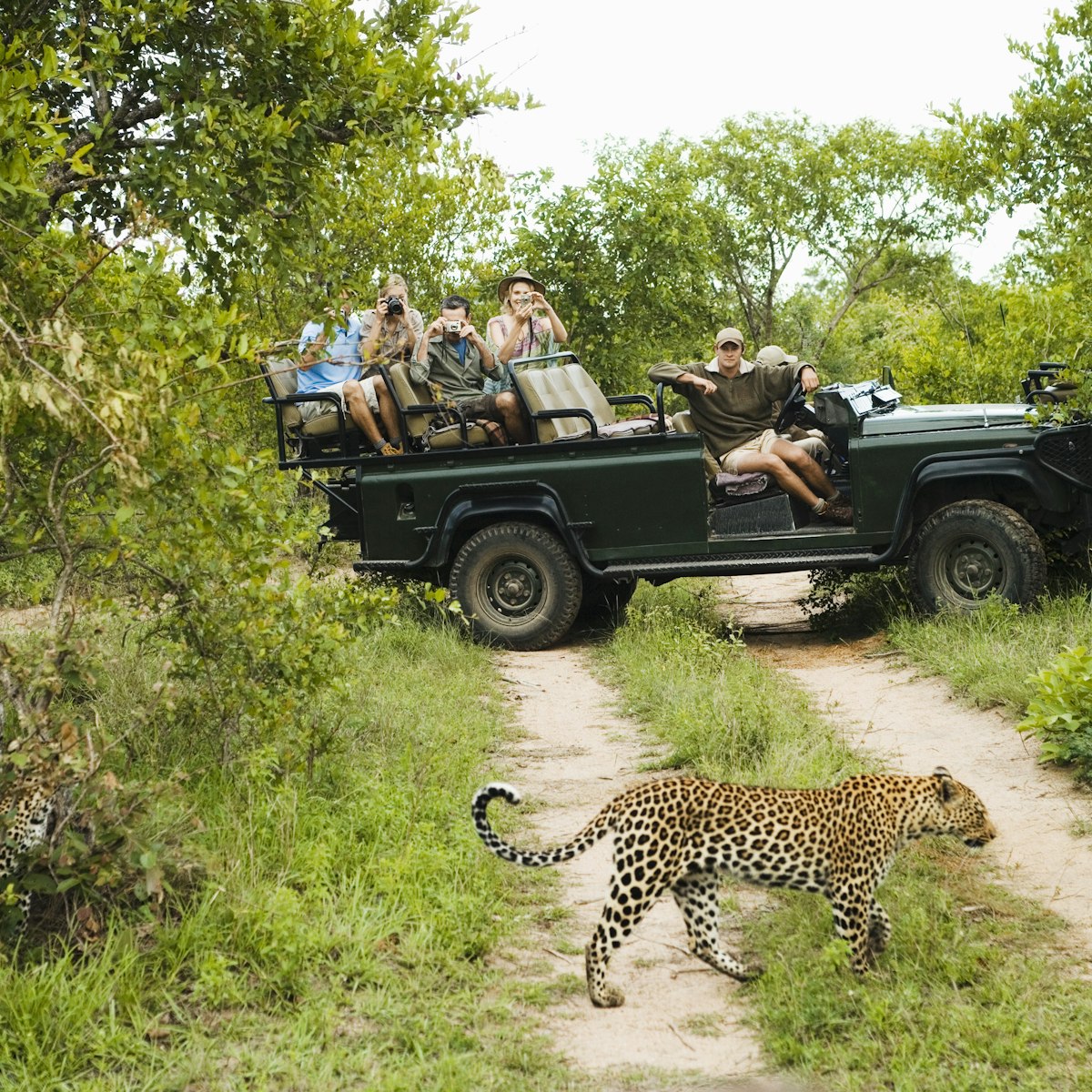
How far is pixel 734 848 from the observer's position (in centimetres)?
461

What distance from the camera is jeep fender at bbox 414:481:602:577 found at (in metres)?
10.8

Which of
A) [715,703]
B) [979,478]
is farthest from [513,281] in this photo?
[715,703]

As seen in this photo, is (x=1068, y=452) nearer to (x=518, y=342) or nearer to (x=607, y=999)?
(x=518, y=342)

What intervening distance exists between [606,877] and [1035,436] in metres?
5.32

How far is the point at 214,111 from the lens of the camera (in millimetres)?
6570

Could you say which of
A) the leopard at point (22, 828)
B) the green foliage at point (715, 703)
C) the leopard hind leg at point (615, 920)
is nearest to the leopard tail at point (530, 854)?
the leopard hind leg at point (615, 920)

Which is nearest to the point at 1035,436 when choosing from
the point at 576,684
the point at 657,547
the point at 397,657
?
the point at 657,547

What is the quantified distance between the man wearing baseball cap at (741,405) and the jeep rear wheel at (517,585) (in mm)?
1373

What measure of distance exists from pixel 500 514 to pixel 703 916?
637cm

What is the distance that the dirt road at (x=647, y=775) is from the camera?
4.43 meters

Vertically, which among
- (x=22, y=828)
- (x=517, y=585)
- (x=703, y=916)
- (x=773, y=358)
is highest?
(x=773, y=358)

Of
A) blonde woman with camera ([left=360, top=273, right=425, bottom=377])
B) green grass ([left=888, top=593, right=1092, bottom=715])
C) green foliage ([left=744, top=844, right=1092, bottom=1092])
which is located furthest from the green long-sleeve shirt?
green foliage ([left=744, top=844, right=1092, bottom=1092])

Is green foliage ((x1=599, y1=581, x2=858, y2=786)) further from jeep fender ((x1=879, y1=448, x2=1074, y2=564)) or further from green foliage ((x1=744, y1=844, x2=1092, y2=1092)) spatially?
jeep fender ((x1=879, y1=448, x2=1074, y2=564))

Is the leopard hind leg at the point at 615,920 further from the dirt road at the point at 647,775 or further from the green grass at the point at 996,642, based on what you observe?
the green grass at the point at 996,642
